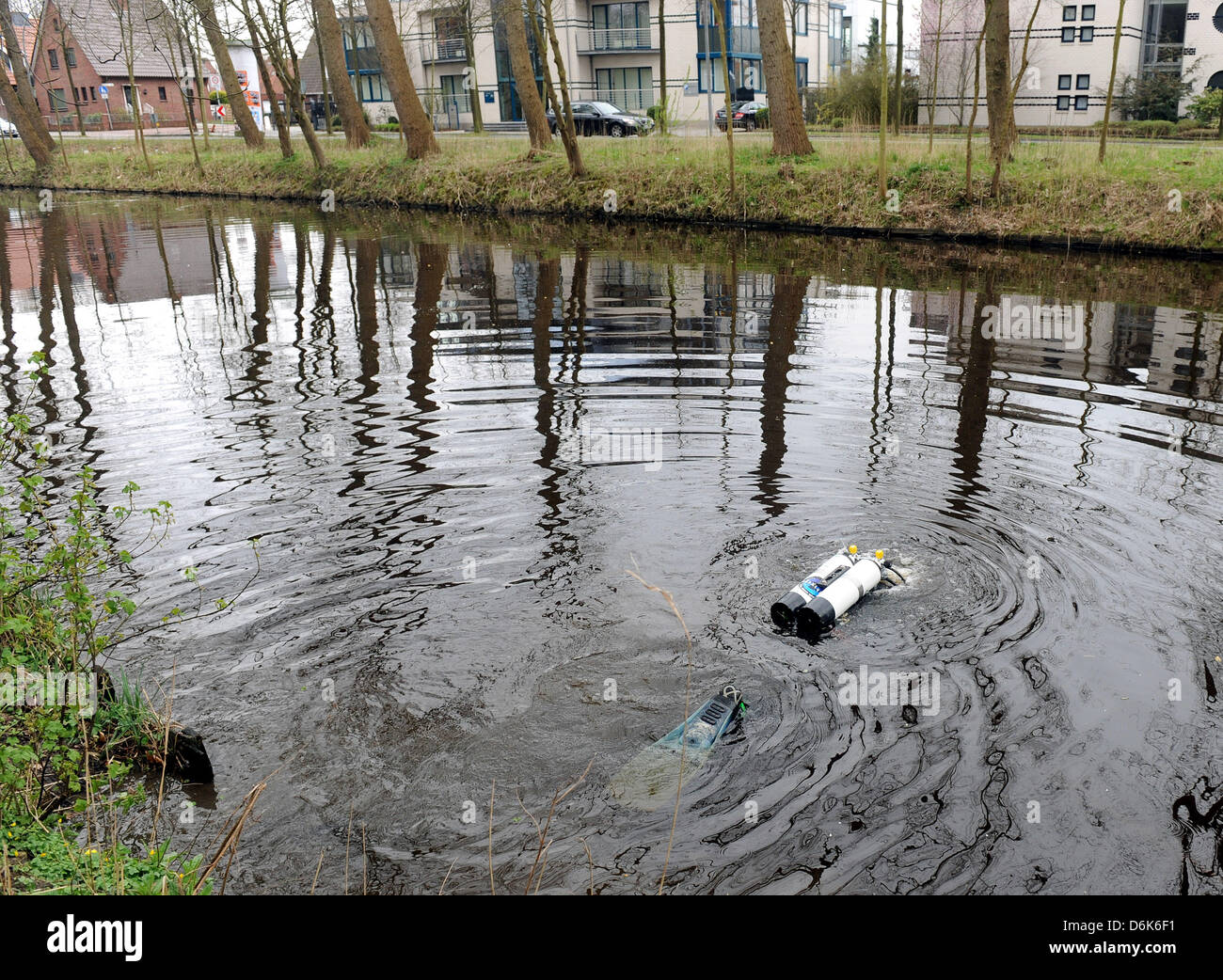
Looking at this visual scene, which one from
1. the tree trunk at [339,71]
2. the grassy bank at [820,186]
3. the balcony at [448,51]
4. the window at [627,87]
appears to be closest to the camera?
the grassy bank at [820,186]

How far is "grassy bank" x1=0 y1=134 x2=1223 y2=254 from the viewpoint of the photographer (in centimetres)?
2044

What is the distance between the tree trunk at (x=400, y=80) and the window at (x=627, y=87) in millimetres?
27263

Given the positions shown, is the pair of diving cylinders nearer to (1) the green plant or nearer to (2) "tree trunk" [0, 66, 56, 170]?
(1) the green plant

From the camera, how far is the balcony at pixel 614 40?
56625mm

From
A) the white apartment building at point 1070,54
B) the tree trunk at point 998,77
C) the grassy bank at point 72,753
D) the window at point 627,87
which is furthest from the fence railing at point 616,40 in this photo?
the grassy bank at point 72,753

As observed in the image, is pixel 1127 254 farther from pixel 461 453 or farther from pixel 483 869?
pixel 483 869

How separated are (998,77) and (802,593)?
1813 centimetres

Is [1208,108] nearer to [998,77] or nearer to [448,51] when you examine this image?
[998,77]
